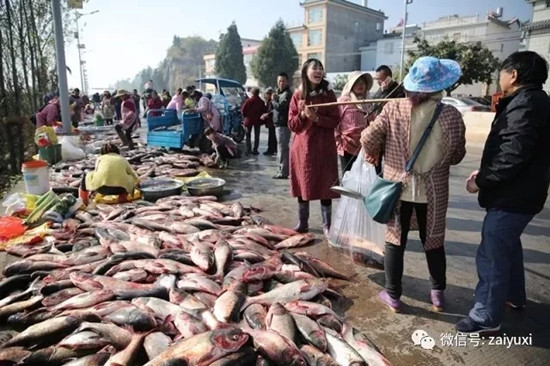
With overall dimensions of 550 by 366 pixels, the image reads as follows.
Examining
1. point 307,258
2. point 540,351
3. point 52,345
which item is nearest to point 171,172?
point 307,258

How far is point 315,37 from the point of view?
56.5 metres

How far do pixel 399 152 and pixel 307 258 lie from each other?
1577 mm

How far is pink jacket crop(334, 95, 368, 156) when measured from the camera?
4941 millimetres

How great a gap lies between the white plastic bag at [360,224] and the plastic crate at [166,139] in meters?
7.63

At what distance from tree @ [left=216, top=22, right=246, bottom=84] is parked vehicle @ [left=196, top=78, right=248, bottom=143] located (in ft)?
166

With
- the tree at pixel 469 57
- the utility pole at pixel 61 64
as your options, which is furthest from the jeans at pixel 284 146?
the tree at pixel 469 57

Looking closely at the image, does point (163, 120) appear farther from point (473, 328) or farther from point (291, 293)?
point (473, 328)

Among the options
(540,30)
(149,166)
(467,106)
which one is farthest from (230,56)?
(149,166)

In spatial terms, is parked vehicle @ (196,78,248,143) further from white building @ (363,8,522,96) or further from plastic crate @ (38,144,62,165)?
white building @ (363,8,522,96)

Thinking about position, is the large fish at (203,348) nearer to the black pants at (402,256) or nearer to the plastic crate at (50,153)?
the black pants at (402,256)

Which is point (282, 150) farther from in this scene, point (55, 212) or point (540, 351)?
point (540, 351)

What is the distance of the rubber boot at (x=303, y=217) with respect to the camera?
4.96 m

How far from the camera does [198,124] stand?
10.8 meters

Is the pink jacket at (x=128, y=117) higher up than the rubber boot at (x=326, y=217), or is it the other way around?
the pink jacket at (x=128, y=117)
